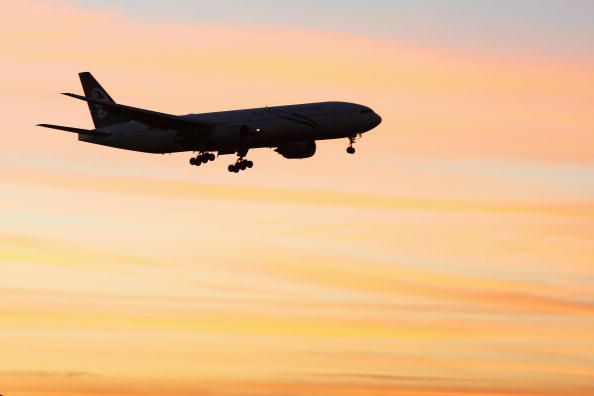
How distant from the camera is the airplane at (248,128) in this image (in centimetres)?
10044

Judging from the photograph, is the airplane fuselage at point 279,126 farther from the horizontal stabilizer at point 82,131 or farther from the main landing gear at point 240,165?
the horizontal stabilizer at point 82,131

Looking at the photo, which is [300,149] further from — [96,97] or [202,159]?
[96,97]

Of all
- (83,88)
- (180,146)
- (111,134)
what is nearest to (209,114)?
(180,146)

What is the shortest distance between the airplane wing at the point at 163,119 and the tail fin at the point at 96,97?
11112 millimetres

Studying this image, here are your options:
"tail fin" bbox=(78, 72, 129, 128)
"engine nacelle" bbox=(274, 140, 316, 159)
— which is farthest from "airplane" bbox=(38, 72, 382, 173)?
"tail fin" bbox=(78, 72, 129, 128)

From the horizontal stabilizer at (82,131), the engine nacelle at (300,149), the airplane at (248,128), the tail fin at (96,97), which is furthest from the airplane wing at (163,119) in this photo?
the tail fin at (96,97)

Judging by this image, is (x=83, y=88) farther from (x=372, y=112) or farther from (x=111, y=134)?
(x=372, y=112)

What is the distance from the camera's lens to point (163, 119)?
10306cm

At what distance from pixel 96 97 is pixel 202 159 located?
2206 cm

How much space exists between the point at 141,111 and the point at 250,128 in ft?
31.6

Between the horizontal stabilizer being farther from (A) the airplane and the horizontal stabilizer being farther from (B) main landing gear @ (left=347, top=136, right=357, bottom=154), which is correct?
(B) main landing gear @ (left=347, top=136, right=357, bottom=154)

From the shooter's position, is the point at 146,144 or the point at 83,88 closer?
the point at 146,144

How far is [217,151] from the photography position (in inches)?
4065

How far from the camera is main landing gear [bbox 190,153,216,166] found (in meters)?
104
